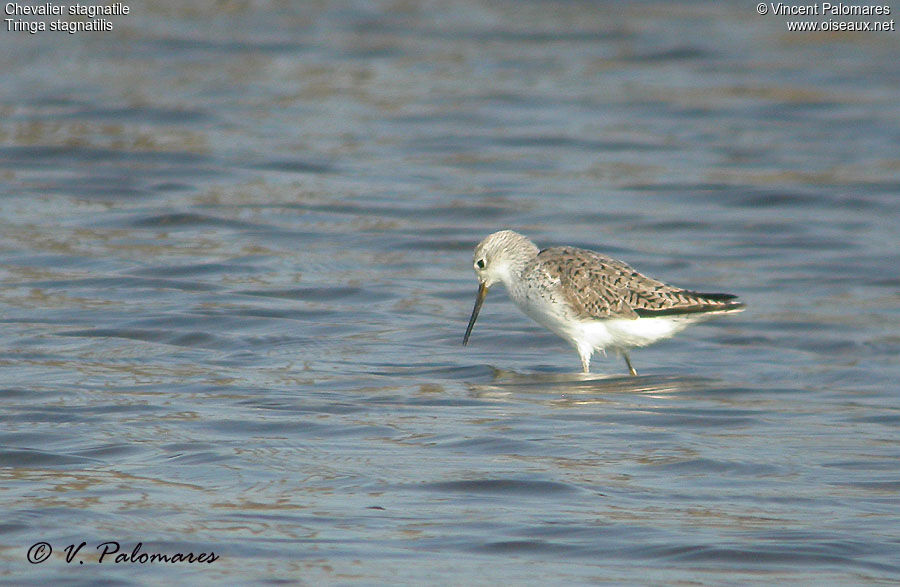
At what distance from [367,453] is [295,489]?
734 mm

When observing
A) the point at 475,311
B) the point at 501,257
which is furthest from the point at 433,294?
the point at 501,257

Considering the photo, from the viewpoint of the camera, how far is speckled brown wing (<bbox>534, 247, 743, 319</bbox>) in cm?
960

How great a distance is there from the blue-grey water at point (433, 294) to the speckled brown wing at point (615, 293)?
49 cm

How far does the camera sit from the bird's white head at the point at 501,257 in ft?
34.5

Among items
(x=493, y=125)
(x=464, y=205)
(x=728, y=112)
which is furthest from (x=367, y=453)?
(x=728, y=112)

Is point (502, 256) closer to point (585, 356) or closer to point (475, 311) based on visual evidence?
point (475, 311)

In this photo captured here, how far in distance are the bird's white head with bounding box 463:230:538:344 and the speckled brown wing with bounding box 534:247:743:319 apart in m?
0.28

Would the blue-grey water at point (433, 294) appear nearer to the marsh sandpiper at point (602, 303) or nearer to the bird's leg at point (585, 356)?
the bird's leg at point (585, 356)

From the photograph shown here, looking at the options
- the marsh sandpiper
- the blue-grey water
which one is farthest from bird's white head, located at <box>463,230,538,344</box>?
the blue-grey water

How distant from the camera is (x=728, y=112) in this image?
18484mm

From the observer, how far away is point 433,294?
11.9m

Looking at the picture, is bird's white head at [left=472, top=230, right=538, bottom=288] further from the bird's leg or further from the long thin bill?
the bird's leg

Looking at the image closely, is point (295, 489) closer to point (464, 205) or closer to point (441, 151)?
point (464, 205)

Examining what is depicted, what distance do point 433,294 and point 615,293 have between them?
235cm
